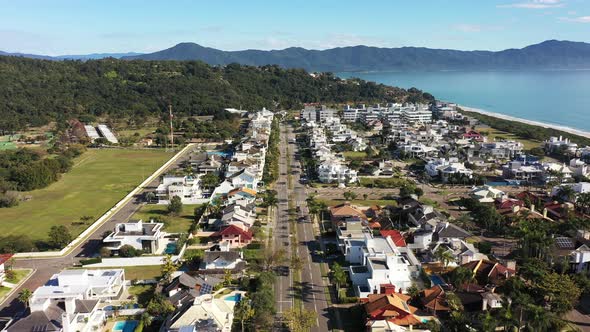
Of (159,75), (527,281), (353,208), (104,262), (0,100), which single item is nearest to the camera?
(527,281)

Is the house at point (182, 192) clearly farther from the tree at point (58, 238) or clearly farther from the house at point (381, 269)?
the house at point (381, 269)

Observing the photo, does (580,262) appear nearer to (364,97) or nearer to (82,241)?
(82,241)

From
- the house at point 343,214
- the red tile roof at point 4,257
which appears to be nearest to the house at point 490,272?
the house at point 343,214

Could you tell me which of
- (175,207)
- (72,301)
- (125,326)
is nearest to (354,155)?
(175,207)

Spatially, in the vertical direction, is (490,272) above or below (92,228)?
above

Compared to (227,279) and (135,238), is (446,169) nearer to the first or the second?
(227,279)

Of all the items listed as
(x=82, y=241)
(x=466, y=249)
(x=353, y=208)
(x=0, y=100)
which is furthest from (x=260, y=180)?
(x=0, y=100)

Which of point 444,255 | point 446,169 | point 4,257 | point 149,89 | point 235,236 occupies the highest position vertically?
point 149,89

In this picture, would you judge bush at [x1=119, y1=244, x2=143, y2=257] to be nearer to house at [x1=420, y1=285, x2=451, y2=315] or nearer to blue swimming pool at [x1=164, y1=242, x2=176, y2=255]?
blue swimming pool at [x1=164, y1=242, x2=176, y2=255]
